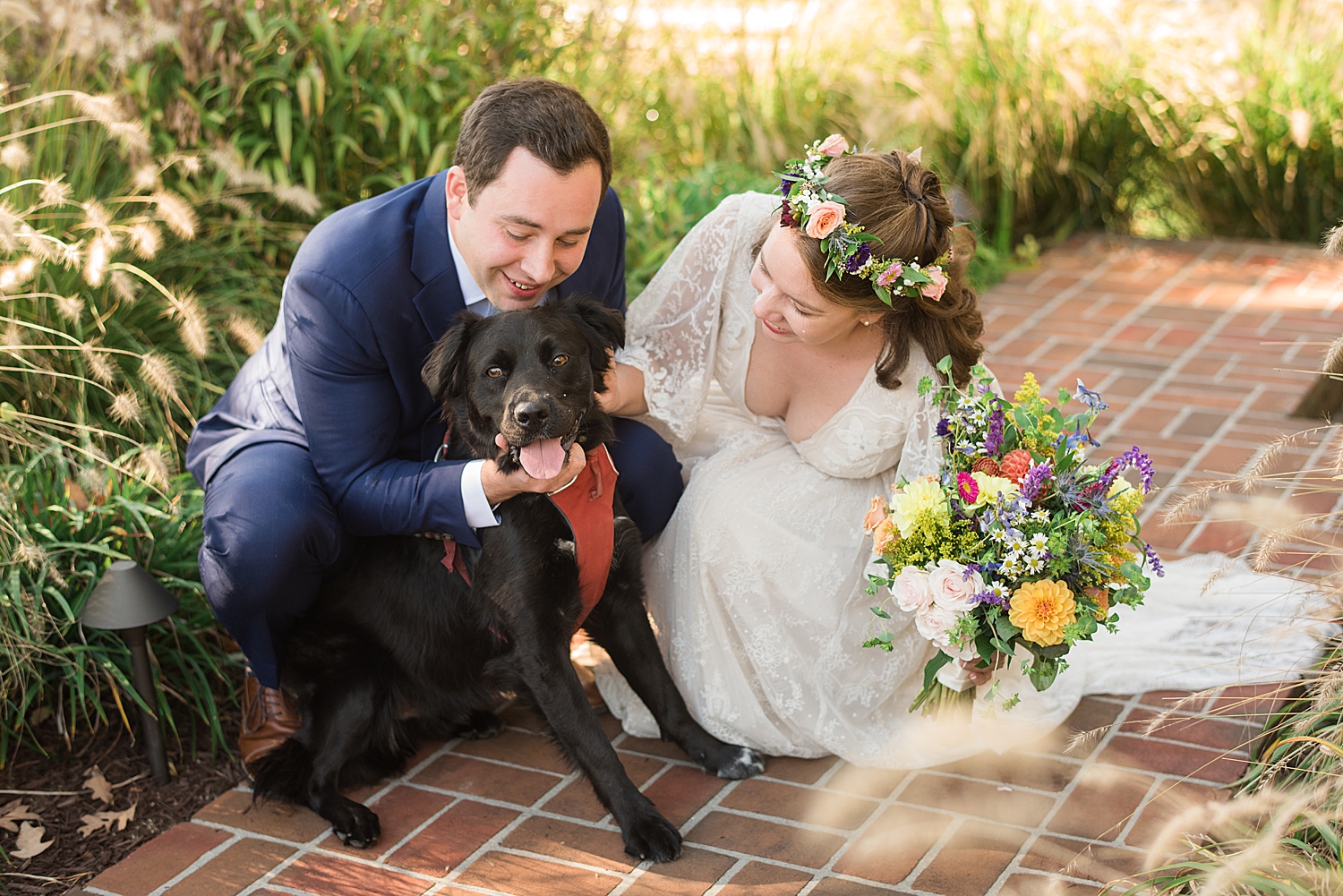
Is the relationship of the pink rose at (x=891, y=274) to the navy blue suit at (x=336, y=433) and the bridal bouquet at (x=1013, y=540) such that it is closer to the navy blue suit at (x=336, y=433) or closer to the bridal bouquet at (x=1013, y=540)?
the bridal bouquet at (x=1013, y=540)

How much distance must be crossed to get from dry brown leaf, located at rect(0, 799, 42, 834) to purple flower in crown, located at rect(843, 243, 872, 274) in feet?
7.95

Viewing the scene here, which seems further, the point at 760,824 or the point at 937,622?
the point at 760,824

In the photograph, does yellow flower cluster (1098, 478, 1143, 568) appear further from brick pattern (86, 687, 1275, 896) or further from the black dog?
the black dog

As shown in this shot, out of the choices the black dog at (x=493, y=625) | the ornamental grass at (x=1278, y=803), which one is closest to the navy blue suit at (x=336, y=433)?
the black dog at (x=493, y=625)

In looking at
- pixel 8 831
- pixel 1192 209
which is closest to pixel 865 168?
pixel 8 831

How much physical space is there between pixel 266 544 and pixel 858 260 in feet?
5.08

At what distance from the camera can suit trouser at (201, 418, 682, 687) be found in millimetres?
2750

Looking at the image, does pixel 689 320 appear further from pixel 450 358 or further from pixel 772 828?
pixel 772 828

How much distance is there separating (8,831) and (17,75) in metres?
Answer: 3.18

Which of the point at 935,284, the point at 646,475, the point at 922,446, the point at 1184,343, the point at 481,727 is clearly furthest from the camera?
the point at 1184,343

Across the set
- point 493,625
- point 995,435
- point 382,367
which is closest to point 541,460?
point 493,625

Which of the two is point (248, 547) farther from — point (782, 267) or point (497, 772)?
point (782, 267)

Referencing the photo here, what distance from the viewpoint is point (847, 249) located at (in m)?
2.64

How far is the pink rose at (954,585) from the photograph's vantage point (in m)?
2.56
